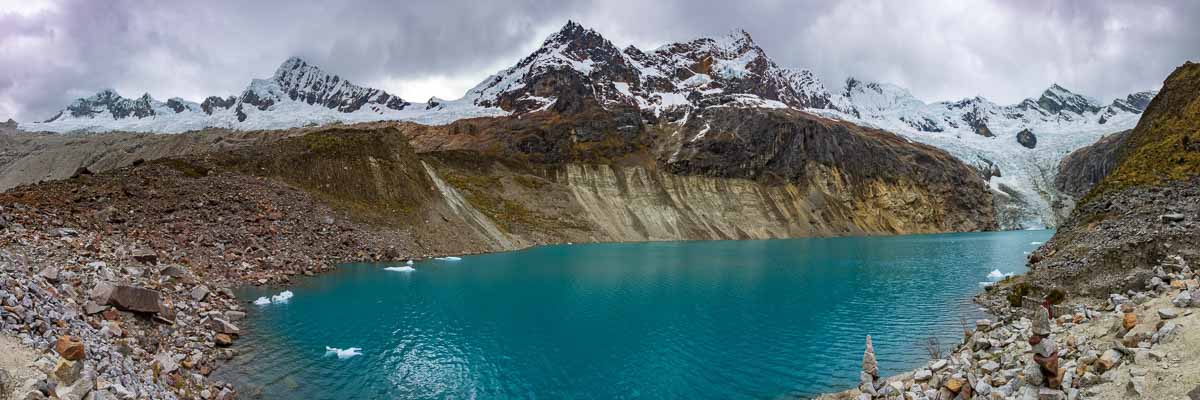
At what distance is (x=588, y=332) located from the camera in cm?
3170

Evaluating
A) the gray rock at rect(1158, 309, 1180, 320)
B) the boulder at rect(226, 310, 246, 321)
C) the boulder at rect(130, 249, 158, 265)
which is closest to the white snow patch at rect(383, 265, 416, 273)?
the boulder at rect(130, 249, 158, 265)

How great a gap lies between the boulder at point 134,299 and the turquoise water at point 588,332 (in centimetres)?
376

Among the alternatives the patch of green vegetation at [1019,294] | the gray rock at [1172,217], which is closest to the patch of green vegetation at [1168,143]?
the gray rock at [1172,217]

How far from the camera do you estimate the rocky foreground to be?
35.3ft

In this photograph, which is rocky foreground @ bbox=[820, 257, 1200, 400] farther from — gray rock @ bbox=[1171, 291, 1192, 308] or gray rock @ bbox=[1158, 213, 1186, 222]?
gray rock @ bbox=[1158, 213, 1186, 222]

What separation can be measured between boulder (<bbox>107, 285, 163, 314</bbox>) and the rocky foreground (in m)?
25.5

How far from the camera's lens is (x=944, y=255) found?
7931 centimetres

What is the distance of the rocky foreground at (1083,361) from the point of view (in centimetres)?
1077

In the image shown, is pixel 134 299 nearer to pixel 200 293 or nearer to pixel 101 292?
pixel 101 292

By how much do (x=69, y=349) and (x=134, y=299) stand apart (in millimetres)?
8638

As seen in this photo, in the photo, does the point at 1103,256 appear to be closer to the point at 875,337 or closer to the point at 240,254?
the point at 875,337

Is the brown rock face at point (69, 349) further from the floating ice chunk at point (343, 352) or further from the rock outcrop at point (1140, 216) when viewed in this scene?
the rock outcrop at point (1140, 216)

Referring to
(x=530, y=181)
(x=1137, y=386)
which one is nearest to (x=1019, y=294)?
(x=1137, y=386)

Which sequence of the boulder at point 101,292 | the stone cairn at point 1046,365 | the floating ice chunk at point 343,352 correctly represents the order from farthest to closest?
the floating ice chunk at point 343,352 → the boulder at point 101,292 → the stone cairn at point 1046,365
